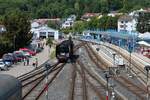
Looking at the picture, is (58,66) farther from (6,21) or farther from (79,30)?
(79,30)

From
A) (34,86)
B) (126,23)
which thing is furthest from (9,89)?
(126,23)

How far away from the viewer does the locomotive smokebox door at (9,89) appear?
15.3 m

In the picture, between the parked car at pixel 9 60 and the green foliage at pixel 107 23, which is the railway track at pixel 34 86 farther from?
the green foliage at pixel 107 23

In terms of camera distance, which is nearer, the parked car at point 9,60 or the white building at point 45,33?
the parked car at point 9,60

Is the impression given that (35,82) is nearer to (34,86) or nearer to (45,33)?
(34,86)

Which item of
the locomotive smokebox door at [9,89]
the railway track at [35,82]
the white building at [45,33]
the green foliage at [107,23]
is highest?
the locomotive smokebox door at [9,89]

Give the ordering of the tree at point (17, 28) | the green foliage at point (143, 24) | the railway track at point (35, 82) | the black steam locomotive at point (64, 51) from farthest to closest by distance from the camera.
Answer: the green foliage at point (143, 24)
the tree at point (17, 28)
the black steam locomotive at point (64, 51)
the railway track at point (35, 82)

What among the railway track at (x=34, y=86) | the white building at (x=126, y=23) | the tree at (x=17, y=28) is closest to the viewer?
the railway track at (x=34, y=86)

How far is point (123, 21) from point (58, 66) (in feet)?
353

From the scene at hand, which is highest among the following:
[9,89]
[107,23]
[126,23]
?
[9,89]

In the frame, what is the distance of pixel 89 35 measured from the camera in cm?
16188

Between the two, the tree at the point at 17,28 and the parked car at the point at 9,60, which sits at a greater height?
the tree at the point at 17,28

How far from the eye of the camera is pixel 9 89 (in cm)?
1619

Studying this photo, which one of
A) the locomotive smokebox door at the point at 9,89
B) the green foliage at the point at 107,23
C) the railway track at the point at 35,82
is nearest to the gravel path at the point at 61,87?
the railway track at the point at 35,82
